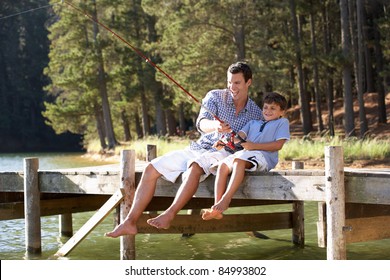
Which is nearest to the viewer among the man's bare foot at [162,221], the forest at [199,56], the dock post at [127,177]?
the man's bare foot at [162,221]

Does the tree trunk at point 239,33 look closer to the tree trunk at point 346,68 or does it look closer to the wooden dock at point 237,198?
the tree trunk at point 346,68

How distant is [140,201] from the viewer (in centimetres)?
725

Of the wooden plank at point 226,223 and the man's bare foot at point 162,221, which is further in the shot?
the wooden plank at point 226,223

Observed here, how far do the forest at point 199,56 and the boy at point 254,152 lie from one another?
563 centimetres

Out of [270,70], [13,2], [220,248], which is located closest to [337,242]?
[220,248]

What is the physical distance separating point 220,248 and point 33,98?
5461 centimetres

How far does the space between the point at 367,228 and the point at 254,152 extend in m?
1.37

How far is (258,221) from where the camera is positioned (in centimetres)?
966

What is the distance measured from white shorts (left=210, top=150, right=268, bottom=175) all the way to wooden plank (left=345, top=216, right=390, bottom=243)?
0.96 meters

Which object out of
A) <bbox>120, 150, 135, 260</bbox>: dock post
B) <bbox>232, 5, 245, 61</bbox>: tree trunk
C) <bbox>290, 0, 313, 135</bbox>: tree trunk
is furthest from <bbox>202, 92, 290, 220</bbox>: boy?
<bbox>290, 0, 313, 135</bbox>: tree trunk

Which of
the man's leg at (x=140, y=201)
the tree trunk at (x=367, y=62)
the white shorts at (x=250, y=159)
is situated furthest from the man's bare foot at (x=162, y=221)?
the tree trunk at (x=367, y=62)

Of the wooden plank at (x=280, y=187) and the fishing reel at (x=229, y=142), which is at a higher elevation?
the fishing reel at (x=229, y=142)

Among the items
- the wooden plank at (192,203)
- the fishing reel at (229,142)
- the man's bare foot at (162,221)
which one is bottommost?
the wooden plank at (192,203)

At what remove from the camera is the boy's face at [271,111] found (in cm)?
735
